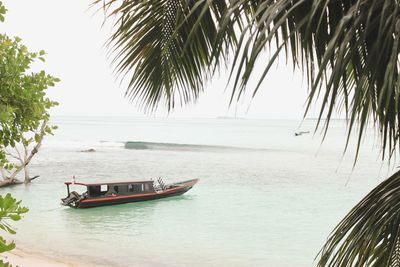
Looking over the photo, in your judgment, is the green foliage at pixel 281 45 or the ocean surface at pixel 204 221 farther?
the ocean surface at pixel 204 221

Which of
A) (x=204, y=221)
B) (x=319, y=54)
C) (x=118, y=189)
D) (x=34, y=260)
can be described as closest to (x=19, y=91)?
(x=319, y=54)

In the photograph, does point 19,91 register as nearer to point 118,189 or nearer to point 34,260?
point 34,260

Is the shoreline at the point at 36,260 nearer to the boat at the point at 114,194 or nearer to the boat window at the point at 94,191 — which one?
the boat at the point at 114,194

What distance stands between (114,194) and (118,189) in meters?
0.37

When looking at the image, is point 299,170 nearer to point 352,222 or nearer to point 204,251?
point 204,251

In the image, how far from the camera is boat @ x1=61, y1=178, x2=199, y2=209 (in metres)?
19.8

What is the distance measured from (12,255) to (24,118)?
1189cm

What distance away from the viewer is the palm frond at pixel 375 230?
4.40ft

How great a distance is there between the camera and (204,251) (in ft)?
A: 49.4

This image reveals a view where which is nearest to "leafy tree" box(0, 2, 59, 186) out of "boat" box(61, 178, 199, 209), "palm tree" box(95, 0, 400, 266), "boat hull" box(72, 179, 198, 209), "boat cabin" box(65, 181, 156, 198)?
"palm tree" box(95, 0, 400, 266)

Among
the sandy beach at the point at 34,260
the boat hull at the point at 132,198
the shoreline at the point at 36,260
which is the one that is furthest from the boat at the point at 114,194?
the sandy beach at the point at 34,260

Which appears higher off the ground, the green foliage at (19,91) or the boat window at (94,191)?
the green foliage at (19,91)

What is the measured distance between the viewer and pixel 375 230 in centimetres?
134

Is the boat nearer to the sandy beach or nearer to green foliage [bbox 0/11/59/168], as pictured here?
the sandy beach
